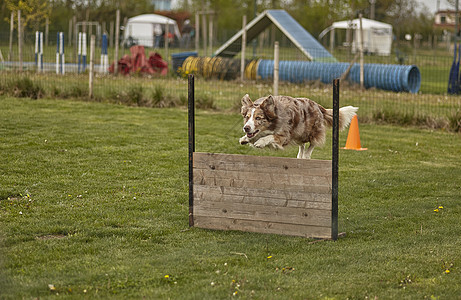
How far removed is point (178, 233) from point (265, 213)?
37.9 inches

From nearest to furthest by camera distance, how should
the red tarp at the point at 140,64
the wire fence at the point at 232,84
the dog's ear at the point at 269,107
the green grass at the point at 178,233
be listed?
the green grass at the point at 178,233 < the dog's ear at the point at 269,107 < the wire fence at the point at 232,84 < the red tarp at the point at 140,64

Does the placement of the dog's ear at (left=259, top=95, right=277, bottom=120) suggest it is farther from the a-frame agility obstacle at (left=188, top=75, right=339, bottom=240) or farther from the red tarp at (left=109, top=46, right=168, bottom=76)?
the red tarp at (left=109, top=46, right=168, bottom=76)

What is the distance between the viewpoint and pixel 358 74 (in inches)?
936

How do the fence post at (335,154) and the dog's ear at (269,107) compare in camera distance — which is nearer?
the fence post at (335,154)

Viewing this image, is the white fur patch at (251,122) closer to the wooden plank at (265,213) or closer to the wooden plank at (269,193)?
the wooden plank at (269,193)

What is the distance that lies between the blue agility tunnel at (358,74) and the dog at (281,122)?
14.9 m

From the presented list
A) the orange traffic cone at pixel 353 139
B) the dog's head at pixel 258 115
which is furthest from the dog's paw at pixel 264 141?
the orange traffic cone at pixel 353 139

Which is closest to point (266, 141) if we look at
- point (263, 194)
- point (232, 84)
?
point (263, 194)

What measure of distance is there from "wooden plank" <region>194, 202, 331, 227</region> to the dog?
Answer: 93cm

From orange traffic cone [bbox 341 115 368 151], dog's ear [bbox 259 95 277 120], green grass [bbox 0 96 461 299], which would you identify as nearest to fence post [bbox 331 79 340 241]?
green grass [bbox 0 96 461 299]

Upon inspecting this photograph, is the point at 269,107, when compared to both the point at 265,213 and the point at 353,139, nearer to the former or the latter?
the point at 265,213

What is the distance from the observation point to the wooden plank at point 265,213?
6309 mm

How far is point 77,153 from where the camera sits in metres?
10.5

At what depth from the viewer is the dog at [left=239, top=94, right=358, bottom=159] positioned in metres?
7.14
